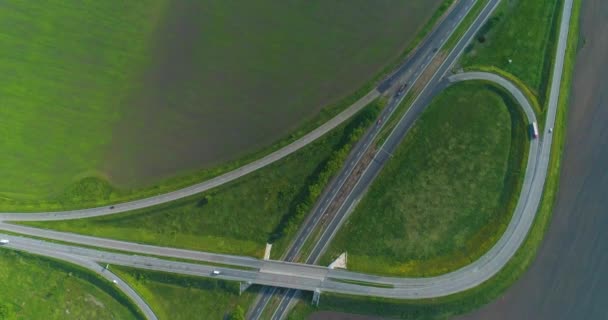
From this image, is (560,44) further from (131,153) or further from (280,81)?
(131,153)

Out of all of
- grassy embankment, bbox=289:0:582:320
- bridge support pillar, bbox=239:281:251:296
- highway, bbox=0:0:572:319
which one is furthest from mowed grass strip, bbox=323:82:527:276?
bridge support pillar, bbox=239:281:251:296

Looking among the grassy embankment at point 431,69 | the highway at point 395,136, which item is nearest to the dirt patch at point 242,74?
the grassy embankment at point 431,69

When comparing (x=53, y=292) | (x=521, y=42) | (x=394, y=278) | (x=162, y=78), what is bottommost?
(x=394, y=278)

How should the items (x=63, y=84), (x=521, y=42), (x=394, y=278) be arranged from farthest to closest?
(x=63, y=84)
(x=521, y=42)
(x=394, y=278)

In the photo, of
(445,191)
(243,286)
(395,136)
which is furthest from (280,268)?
(445,191)

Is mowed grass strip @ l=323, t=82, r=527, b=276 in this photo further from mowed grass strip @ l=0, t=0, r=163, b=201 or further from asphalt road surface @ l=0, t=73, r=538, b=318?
mowed grass strip @ l=0, t=0, r=163, b=201

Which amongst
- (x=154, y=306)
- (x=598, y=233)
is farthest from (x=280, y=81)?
(x=598, y=233)

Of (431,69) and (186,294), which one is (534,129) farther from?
(186,294)
